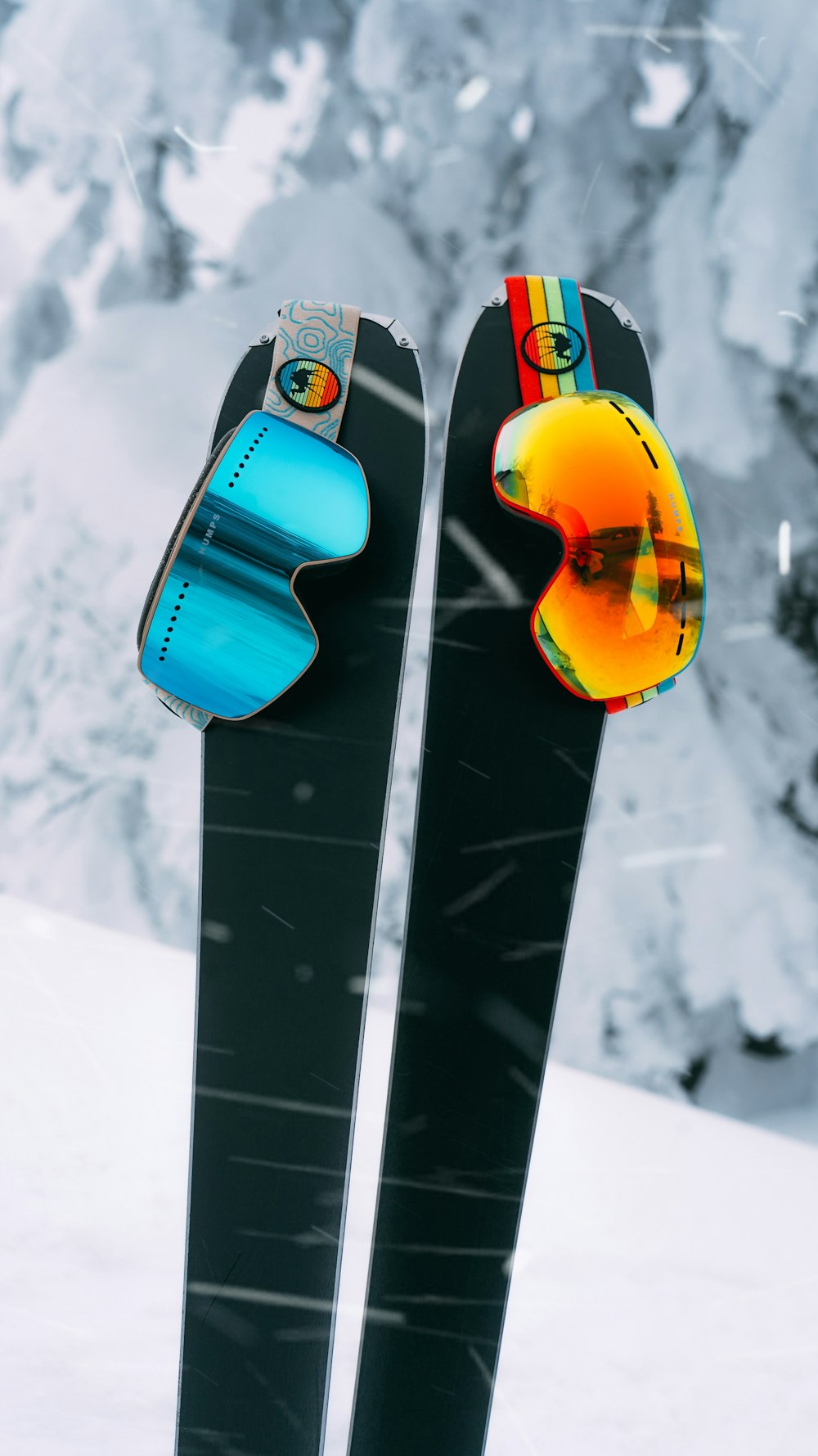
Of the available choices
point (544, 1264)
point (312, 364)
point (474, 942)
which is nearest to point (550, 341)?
point (312, 364)

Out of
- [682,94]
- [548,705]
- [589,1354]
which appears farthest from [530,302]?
[682,94]

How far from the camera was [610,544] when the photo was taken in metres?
0.61

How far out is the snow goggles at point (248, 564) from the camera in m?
0.61

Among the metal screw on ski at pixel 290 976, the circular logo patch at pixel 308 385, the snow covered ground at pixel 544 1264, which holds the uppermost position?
the circular logo patch at pixel 308 385

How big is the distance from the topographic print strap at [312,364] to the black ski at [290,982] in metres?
0.07

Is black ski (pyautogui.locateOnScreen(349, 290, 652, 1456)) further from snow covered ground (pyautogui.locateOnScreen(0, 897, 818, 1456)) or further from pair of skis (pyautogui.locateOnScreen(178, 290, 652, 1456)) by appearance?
snow covered ground (pyautogui.locateOnScreen(0, 897, 818, 1456))

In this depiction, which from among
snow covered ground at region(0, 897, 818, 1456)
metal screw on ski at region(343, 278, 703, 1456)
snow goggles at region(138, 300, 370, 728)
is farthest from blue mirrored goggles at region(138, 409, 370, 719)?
snow covered ground at region(0, 897, 818, 1456)

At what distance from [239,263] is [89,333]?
1.23 ft

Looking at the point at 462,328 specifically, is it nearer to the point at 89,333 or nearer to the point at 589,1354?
the point at 89,333

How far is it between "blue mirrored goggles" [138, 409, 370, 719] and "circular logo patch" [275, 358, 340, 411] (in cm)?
7

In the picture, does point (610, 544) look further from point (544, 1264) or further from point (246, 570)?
point (544, 1264)

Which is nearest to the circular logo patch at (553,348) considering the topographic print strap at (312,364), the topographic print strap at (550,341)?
the topographic print strap at (550,341)

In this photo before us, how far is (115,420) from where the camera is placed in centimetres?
214

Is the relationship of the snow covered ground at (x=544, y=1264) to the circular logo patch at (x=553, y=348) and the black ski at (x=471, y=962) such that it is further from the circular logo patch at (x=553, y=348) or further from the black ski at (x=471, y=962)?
the circular logo patch at (x=553, y=348)
